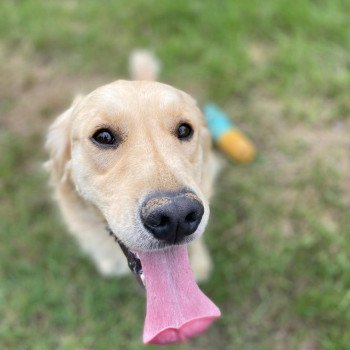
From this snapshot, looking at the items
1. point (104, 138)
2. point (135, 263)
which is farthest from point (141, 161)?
point (135, 263)

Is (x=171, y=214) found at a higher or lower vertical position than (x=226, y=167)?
higher

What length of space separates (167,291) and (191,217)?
20.9 inches

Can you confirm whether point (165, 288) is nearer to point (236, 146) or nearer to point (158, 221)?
point (158, 221)

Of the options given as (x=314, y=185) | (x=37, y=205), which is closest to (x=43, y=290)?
(x=37, y=205)

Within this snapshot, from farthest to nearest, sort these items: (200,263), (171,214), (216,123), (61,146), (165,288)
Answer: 1. (216,123)
2. (200,263)
3. (61,146)
4. (165,288)
5. (171,214)

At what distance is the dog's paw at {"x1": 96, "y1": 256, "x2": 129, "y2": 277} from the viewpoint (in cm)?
363

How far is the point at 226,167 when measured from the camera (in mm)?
4426

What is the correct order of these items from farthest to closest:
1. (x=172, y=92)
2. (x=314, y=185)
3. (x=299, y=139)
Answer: (x=299, y=139)
(x=314, y=185)
(x=172, y=92)

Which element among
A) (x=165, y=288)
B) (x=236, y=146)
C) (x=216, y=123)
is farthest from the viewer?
(x=216, y=123)

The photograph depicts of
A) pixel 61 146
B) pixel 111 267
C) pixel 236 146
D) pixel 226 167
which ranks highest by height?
pixel 61 146

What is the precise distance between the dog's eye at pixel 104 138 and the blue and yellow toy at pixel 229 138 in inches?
76.0

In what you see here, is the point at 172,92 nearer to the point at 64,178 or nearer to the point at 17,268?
the point at 64,178

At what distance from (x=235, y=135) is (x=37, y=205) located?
1941 mm

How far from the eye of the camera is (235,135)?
4.41 m
